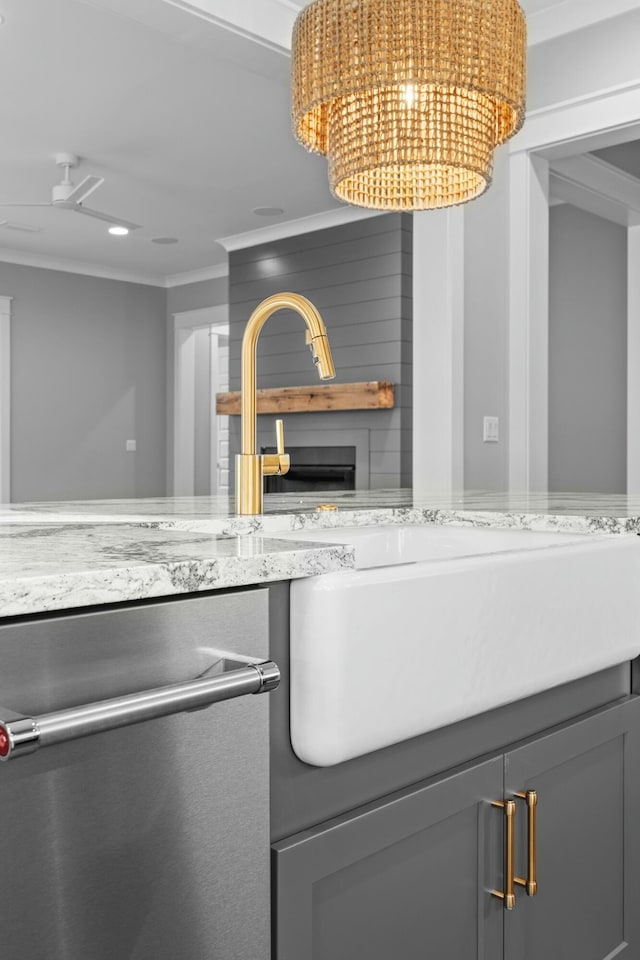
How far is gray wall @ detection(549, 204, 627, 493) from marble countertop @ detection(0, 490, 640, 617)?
3.74m

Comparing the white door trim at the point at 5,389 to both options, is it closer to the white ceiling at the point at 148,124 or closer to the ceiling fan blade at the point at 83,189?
the white ceiling at the point at 148,124

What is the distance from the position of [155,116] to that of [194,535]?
3.50 m

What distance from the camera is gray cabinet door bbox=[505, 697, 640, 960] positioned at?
1086 millimetres

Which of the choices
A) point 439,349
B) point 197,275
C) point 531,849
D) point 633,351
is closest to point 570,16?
point 439,349

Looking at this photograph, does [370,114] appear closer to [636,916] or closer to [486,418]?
[636,916]

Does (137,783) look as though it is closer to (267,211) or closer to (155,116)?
(155,116)

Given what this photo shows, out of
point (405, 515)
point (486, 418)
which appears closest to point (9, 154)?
point (486, 418)

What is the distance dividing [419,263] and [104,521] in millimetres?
2663

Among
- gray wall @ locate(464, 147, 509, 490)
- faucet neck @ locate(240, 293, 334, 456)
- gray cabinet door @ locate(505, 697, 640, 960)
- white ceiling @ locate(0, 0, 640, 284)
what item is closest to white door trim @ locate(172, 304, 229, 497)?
white ceiling @ locate(0, 0, 640, 284)

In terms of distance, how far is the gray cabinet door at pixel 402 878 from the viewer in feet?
2.70

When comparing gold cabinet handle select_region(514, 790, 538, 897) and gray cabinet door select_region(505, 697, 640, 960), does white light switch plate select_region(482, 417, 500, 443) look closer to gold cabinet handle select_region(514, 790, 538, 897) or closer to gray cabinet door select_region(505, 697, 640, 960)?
gray cabinet door select_region(505, 697, 640, 960)

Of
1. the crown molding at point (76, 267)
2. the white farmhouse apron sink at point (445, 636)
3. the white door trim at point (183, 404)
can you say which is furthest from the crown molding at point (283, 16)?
the white door trim at point (183, 404)

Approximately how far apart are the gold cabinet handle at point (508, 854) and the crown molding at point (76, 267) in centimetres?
646

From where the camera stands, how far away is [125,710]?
626 millimetres
